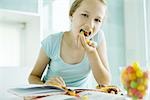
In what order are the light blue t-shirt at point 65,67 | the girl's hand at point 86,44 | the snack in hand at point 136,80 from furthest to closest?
the light blue t-shirt at point 65,67 → the girl's hand at point 86,44 → the snack in hand at point 136,80

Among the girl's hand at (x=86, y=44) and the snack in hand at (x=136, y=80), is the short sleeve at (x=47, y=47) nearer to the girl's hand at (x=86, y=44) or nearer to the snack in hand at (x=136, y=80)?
the girl's hand at (x=86, y=44)

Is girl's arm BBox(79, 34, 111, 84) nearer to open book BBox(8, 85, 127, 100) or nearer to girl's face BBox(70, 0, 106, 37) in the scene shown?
girl's face BBox(70, 0, 106, 37)

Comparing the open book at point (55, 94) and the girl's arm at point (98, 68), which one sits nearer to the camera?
the open book at point (55, 94)

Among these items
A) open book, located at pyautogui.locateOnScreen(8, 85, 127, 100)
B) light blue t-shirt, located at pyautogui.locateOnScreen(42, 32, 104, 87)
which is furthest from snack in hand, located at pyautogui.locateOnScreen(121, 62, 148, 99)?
light blue t-shirt, located at pyautogui.locateOnScreen(42, 32, 104, 87)

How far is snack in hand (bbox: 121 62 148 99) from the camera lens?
1.21 feet

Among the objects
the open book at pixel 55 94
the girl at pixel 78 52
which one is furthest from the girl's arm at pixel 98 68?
the open book at pixel 55 94

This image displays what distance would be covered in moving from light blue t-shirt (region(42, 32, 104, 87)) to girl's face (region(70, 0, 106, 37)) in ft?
0.47

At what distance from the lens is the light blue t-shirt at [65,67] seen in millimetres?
973

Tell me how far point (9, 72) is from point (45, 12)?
70 cm

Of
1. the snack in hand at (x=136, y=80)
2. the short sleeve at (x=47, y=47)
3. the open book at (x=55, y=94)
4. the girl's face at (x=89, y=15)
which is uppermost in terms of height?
the girl's face at (x=89, y=15)

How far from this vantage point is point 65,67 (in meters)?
0.98

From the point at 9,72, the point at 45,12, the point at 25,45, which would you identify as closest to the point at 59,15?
the point at 45,12

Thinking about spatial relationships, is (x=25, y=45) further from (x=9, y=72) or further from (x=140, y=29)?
(x=140, y=29)

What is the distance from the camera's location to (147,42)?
1.87 metres
